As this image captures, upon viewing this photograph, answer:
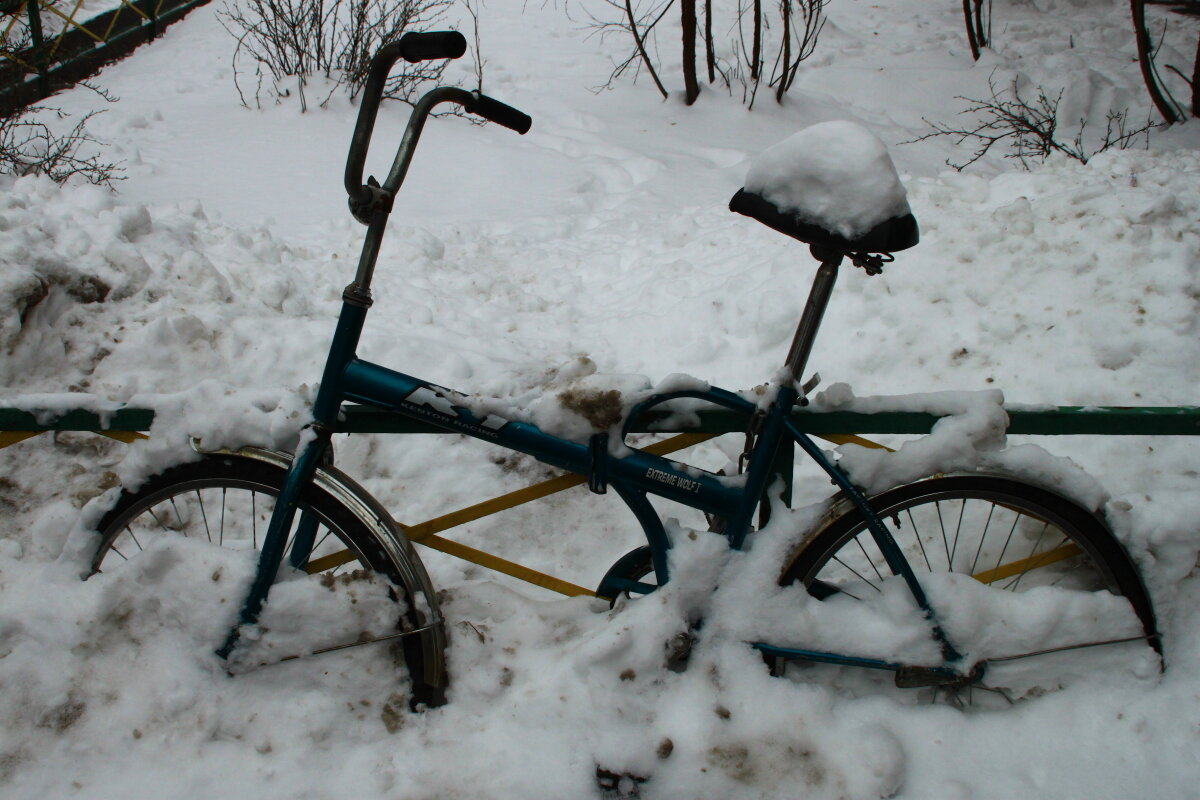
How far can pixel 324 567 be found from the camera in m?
2.01

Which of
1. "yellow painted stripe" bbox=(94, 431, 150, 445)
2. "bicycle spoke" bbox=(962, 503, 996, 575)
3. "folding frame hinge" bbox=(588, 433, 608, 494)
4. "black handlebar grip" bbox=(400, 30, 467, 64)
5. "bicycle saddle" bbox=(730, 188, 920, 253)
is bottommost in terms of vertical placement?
"bicycle spoke" bbox=(962, 503, 996, 575)

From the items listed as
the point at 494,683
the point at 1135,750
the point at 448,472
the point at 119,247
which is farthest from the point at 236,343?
the point at 1135,750

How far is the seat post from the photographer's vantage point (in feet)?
5.69

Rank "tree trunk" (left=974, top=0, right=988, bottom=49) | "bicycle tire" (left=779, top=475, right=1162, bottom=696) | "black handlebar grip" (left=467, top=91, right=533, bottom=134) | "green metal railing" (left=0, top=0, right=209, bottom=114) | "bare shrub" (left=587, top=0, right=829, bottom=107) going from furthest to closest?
1. "tree trunk" (left=974, top=0, right=988, bottom=49)
2. "bare shrub" (left=587, top=0, right=829, bottom=107)
3. "green metal railing" (left=0, top=0, right=209, bottom=114)
4. "bicycle tire" (left=779, top=475, right=1162, bottom=696)
5. "black handlebar grip" (left=467, top=91, right=533, bottom=134)

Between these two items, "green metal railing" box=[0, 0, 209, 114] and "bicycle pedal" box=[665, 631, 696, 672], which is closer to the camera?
"bicycle pedal" box=[665, 631, 696, 672]

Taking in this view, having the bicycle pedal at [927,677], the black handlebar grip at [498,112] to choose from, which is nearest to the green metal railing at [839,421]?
the bicycle pedal at [927,677]

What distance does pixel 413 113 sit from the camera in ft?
5.09

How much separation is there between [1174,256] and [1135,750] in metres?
1.76

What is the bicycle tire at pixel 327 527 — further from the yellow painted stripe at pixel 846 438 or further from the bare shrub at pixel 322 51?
the bare shrub at pixel 322 51

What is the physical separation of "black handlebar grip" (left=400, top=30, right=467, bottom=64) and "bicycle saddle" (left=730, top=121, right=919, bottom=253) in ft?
2.10

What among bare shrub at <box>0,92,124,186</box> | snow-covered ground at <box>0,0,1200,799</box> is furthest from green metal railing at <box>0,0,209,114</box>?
snow-covered ground at <box>0,0,1200,799</box>

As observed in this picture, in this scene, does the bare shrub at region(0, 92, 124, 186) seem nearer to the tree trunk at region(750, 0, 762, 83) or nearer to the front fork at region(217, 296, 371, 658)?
the front fork at region(217, 296, 371, 658)

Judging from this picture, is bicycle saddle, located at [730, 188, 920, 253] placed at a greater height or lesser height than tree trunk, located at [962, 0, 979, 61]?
greater

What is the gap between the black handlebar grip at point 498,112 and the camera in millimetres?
1635
